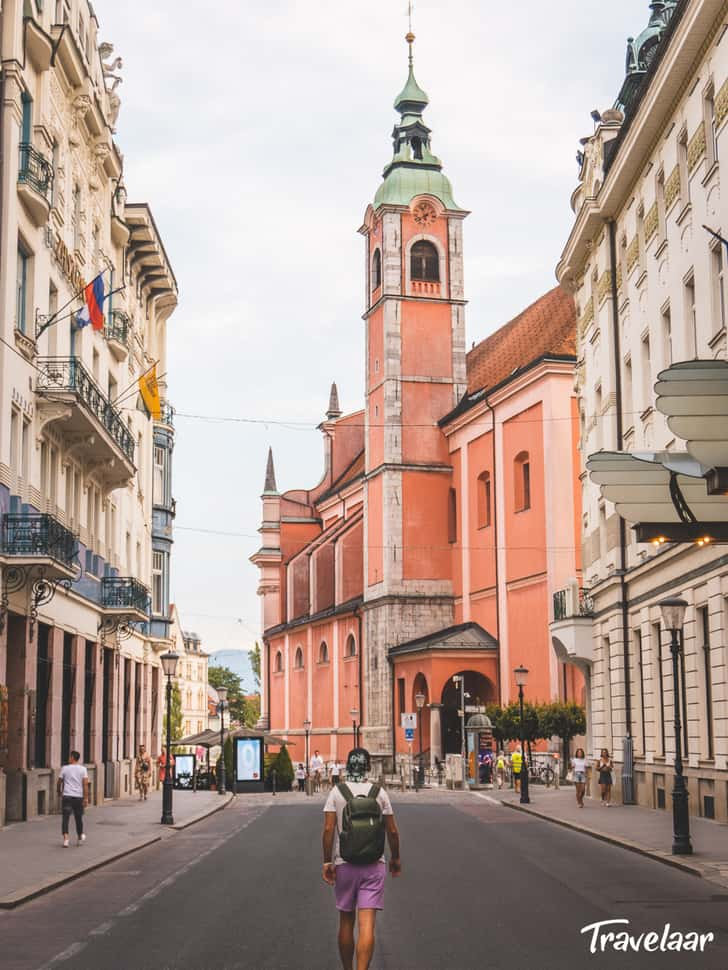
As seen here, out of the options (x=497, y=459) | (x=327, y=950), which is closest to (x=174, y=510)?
(x=497, y=459)

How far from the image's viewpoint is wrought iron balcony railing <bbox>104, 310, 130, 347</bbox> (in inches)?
1608

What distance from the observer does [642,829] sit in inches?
1006

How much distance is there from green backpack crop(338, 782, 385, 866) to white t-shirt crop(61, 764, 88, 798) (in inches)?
565

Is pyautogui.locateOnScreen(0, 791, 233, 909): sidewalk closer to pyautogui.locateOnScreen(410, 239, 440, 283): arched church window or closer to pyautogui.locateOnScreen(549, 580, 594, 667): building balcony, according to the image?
pyautogui.locateOnScreen(549, 580, 594, 667): building balcony

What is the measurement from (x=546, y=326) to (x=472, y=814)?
36.8 meters

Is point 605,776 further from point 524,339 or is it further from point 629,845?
point 524,339

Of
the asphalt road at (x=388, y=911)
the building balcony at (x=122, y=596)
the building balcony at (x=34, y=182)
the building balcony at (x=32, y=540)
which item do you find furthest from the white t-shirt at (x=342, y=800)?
the building balcony at (x=122, y=596)

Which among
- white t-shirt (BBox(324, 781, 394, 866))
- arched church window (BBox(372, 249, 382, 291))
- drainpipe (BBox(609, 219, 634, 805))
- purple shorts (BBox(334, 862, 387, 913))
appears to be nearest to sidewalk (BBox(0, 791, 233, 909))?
white t-shirt (BBox(324, 781, 394, 866))

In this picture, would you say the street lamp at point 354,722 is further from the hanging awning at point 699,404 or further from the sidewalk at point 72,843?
the hanging awning at point 699,404

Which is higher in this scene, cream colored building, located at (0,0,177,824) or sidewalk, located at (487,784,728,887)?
cream colored building, located at (0,0,177,824)

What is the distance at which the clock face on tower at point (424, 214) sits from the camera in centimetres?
7319

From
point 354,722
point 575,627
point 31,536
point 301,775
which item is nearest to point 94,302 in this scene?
point 31,536

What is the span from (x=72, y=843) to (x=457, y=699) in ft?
134

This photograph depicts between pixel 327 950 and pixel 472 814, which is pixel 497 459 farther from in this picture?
pixel 327 950
